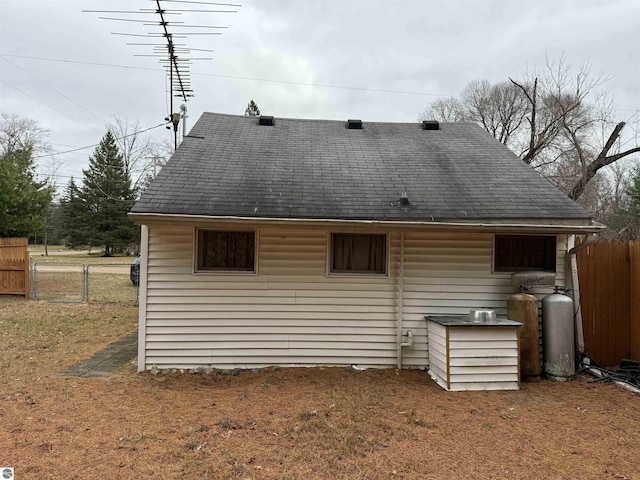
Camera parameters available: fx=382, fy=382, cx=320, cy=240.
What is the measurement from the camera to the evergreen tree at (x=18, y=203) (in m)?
12.1

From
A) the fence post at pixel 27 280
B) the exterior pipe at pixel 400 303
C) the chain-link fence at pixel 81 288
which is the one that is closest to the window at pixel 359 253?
the exterior pipe at pixel 400 303

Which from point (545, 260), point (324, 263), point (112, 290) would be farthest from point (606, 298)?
point (112, 290)

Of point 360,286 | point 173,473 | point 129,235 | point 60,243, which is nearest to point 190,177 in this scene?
point 360,286

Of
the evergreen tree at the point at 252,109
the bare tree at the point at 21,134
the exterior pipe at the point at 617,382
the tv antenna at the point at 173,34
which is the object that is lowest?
the exterior pipe at the point at 617,382

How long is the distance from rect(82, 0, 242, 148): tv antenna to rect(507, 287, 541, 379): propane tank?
7.07 metres

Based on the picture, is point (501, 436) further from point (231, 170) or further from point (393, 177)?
point (231, 170)

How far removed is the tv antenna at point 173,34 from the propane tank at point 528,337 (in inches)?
279

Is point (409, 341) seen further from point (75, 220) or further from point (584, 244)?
point (75, 220)

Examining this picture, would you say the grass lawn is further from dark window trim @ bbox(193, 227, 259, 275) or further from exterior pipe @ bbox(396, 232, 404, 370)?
exterior pipe @ bbox(396, 232, 404, 370)

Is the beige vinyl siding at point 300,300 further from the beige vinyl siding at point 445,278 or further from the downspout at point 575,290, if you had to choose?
the downspout at point 575,290

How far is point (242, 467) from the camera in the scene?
2.95m

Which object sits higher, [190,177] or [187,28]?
[187,28]

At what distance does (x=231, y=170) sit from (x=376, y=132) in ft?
12.0

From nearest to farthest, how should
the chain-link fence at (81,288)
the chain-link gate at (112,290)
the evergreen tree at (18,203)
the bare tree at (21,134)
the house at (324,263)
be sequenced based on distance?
1. the house at (324,263)
2. the chain-link fence at (81,288)
3. the chain-link gate at (112,290)
4. the evergreen tree at (18,203)
5. the bare tree at (21,134)
